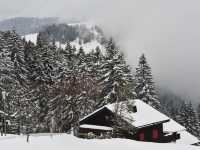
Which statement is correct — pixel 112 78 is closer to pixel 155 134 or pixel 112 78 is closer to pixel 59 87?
pixel 59 87

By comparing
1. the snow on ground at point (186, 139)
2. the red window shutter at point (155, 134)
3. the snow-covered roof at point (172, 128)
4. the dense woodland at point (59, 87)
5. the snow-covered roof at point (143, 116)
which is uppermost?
the dense woodland at point (59, 87)

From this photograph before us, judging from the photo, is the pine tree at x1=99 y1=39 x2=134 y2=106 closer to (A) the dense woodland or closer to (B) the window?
(A) the dense woodland

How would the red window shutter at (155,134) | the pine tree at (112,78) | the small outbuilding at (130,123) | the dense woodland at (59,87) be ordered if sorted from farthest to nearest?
1. the pine tree at (112,78)
2. the dense woodland at (59,87)
3. the red window shutter at (155,134)
4. the small outbuilding at (130,123)

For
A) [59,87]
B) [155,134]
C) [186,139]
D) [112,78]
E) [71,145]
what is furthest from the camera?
[112,78]

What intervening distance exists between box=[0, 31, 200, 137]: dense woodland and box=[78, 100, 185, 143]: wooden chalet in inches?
87.8

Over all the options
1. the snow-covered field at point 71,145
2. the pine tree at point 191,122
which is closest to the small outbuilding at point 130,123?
the snow-covered field at point 71,145

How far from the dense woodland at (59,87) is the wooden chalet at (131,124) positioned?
7.32 feet

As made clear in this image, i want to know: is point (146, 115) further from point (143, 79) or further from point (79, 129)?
point (143, 79)

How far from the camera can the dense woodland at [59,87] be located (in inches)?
2060

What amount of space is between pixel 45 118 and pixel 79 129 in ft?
36.8

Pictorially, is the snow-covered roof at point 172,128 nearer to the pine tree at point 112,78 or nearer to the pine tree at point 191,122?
the pine tree at point 112,78

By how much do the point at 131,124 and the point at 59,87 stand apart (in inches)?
554

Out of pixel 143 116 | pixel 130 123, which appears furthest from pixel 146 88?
pixel 130 123

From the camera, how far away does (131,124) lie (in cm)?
4584
